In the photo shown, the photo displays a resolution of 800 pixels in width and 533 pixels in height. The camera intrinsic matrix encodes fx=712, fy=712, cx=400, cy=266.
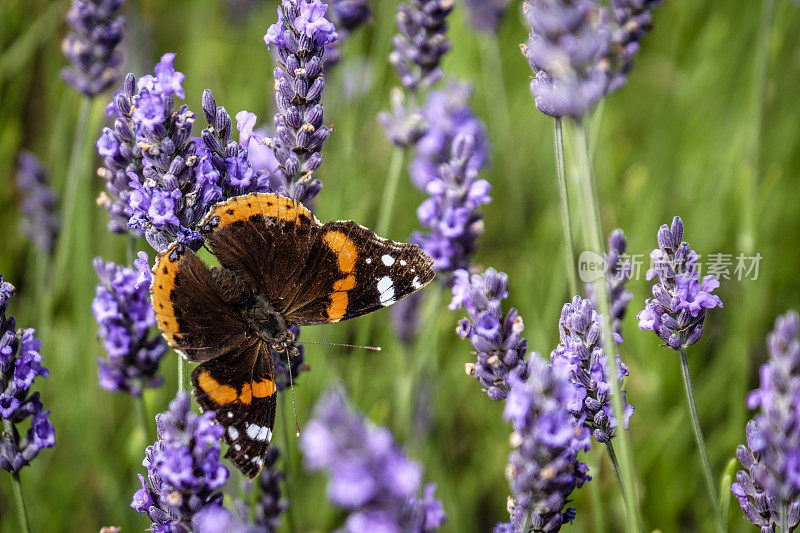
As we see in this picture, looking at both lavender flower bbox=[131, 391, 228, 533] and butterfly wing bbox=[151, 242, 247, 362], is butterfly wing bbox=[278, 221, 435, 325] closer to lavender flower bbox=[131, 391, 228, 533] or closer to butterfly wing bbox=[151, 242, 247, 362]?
butterfly wing bbox=[151, 242, 247, 362]

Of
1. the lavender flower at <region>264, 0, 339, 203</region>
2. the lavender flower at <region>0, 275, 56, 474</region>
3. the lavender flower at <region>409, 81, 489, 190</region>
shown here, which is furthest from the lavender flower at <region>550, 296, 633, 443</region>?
the lavender flower at <region>409, 81, 489, 190</region>

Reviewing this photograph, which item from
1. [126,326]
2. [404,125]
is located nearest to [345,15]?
[404,125]

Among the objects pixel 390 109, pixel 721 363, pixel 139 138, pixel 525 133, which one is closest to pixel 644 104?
pixel 525 133

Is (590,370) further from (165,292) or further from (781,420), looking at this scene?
(165,292)

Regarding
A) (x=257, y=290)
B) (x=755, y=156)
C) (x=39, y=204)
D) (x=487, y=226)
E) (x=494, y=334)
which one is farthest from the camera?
(x=487, y=226)

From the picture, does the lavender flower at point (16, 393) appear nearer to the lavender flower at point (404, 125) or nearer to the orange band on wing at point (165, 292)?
the orange band on wing at point (165, 292)

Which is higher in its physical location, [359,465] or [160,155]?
[160,155]
